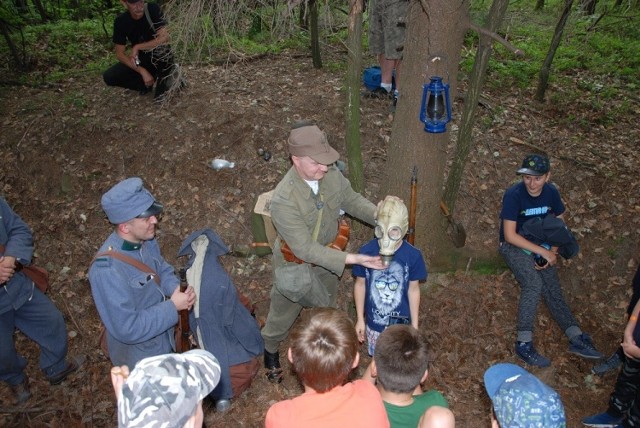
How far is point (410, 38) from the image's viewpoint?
4.47 m

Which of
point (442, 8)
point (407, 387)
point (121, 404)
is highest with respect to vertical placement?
point (442, 8)

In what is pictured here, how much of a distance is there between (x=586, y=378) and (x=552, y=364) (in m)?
0.34

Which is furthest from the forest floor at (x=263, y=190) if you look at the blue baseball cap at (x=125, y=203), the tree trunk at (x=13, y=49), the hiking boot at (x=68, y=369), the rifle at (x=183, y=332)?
the blue baseball cap at (x=125, y=203)

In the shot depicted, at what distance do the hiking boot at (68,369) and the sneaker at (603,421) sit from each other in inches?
197

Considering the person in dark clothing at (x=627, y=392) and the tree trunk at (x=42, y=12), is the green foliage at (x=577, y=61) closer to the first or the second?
the person in dark clothing at (x=627, y=392)

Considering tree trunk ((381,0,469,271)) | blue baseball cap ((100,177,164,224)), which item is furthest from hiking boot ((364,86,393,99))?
blue baseball cap ((100,177,164,224))

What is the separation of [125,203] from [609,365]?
476 cm

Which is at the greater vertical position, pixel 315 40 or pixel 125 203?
pixel 125 203

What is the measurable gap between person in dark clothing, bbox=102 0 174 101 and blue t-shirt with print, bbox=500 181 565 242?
4.90 metres

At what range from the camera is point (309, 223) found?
397 centimetres

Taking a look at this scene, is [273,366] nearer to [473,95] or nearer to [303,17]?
[473,95]

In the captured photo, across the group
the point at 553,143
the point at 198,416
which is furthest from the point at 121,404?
the point at 553,143

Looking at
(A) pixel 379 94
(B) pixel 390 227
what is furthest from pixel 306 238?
(A) pixel 379 94

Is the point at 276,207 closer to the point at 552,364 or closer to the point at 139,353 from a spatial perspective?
the point at 139,353
